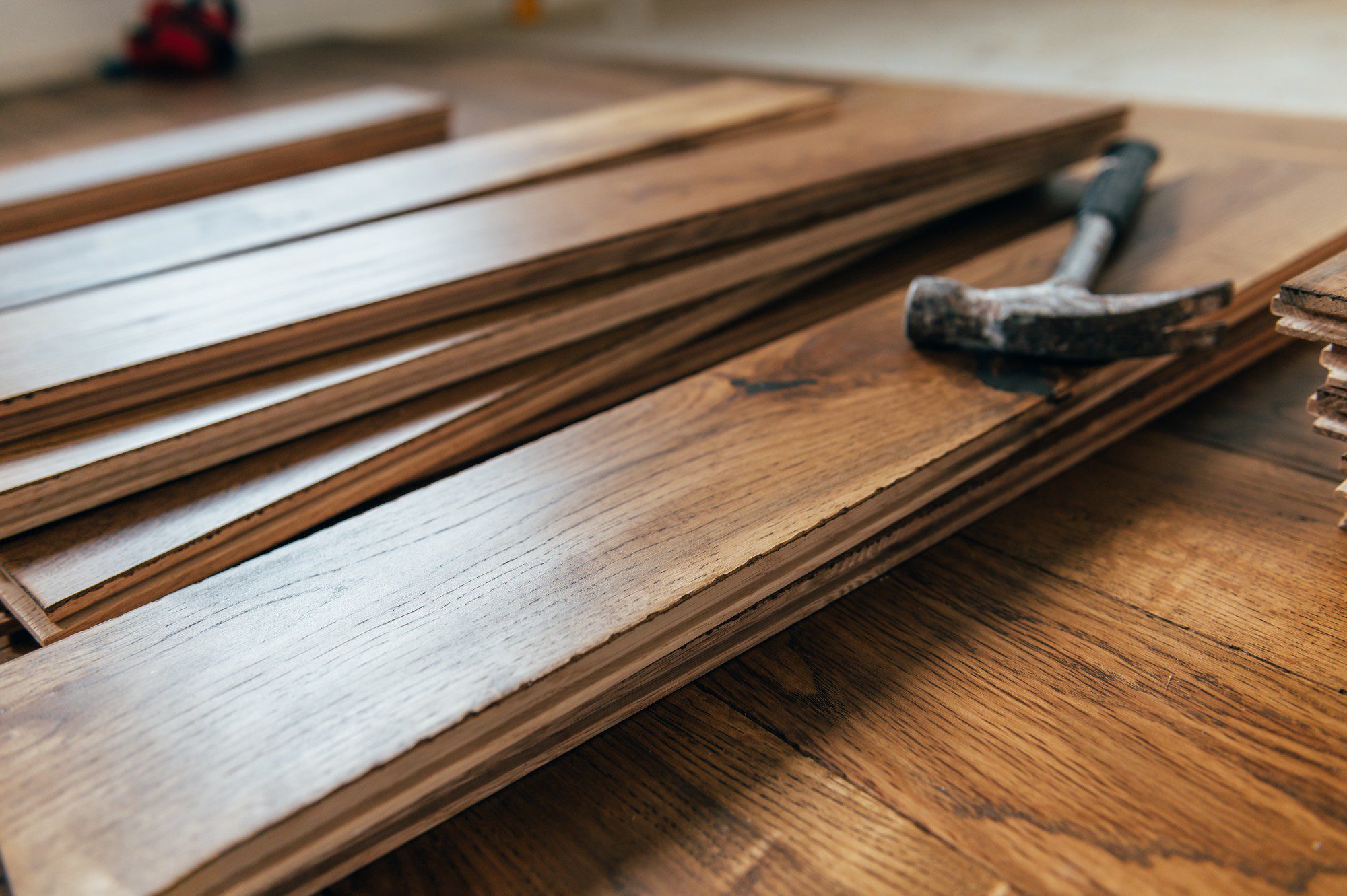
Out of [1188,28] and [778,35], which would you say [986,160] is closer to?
[1188,28]

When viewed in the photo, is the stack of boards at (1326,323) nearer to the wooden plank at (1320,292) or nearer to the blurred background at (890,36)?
the wooden plank at (1320,292)

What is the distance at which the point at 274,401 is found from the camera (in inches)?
47.6

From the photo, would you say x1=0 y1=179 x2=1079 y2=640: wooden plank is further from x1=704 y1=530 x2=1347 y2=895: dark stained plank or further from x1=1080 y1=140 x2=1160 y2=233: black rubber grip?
x1=1080 y1=140 x2=1160 y2=233: black rubber grip

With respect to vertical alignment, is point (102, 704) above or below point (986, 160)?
below

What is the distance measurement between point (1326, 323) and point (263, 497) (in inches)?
46.1

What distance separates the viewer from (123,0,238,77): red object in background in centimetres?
429

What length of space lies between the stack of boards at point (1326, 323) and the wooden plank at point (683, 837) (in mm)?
660

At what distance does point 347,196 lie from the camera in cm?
186

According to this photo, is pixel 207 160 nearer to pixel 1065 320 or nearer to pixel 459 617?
pixel 459 617

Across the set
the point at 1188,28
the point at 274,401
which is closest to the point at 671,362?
the point at 274,401

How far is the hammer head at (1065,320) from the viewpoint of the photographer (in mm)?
1187

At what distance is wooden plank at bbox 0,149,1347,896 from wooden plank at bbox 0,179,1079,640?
121mm

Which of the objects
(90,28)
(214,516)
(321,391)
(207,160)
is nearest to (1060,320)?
(321,391)

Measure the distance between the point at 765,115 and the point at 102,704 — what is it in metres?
2.09
